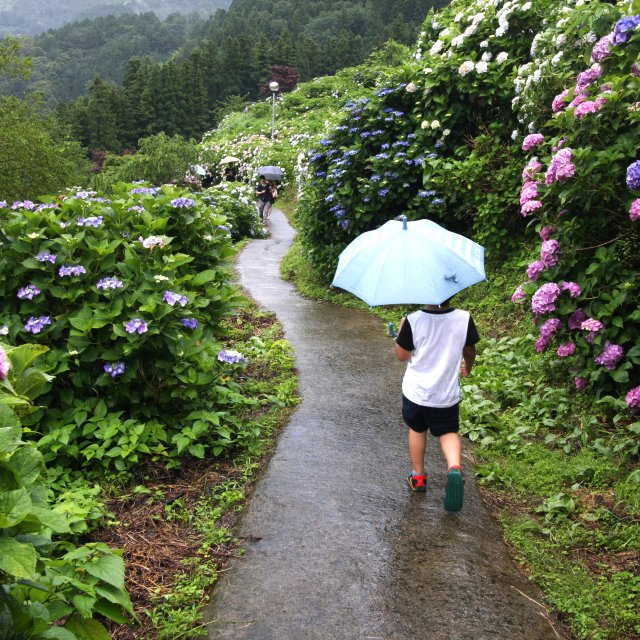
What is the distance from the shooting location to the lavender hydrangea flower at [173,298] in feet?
11.7

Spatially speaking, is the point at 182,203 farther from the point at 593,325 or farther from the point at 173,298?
the point at 593,325

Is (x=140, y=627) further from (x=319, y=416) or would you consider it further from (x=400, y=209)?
(x=400, y=209)

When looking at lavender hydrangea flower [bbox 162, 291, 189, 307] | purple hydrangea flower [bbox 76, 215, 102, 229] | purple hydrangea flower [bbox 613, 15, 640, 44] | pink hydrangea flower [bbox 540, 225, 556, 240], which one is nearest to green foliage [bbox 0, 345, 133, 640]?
lavender hydrangea flower [bbox 162, 291, 189, 307]

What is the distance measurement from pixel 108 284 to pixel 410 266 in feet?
5.77

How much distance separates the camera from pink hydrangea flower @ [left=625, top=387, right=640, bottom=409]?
366cm

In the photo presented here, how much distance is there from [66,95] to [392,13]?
159 feet

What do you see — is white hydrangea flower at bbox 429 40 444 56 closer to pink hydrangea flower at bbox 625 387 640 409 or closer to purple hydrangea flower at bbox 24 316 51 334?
pink hydrangea flower at bbox 625 387 640 409

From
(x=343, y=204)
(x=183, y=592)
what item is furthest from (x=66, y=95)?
(x=183, y=592)

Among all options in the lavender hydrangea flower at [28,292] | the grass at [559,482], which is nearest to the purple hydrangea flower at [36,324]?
the lavender hydrangea flower at [28,292]

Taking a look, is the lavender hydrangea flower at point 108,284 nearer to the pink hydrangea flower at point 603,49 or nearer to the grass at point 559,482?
the grass at point 559,482

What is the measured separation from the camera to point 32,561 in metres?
1.39

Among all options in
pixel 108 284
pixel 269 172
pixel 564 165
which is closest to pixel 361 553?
pixel 108 284

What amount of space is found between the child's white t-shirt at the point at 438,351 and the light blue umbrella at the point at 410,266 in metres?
0.21

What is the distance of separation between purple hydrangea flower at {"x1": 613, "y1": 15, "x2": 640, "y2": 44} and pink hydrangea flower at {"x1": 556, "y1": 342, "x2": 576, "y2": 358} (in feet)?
6.69
